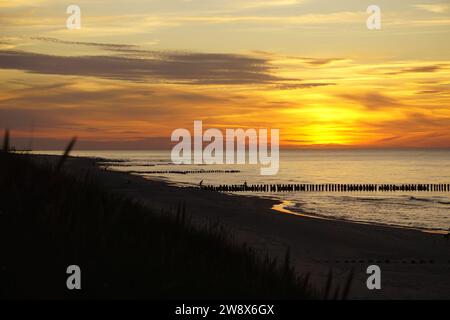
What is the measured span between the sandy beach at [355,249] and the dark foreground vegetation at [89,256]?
17.3 ft

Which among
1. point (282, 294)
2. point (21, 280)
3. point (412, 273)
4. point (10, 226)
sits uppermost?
point (10, 226)

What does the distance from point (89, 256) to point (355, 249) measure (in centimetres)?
1806

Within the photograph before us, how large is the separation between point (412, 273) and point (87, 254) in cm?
1449

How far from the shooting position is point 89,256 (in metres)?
4.17

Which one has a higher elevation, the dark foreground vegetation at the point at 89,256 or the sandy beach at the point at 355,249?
the dark foreground vegetation at the point at 89,256

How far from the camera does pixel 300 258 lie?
17891mm

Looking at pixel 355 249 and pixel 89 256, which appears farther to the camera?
pixel 355 249

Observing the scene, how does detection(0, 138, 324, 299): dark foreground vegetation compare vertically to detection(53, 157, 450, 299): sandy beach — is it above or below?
above

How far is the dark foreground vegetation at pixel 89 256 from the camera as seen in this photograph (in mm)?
3893

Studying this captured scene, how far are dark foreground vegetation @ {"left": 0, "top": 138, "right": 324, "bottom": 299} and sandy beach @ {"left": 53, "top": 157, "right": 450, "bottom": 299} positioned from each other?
5261mm

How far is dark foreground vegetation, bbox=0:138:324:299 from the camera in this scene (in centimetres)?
389

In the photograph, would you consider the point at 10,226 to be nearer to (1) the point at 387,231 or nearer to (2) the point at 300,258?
(2) the point at 300,258

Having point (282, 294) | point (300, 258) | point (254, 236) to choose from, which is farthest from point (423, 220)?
point (282, 294)

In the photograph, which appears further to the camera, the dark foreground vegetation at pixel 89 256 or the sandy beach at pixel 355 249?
the sandy beach at pixel 355 249
